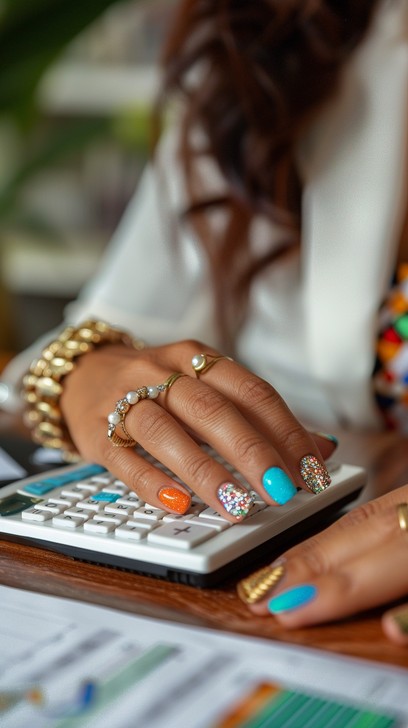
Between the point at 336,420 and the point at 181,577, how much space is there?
0.55 metres

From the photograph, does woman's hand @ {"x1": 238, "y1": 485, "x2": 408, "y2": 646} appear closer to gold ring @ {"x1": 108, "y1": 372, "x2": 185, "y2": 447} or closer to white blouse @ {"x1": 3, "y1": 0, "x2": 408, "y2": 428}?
gold ring @ {"x1": 108, "y1": 372, "x2": 185, "y2": 447}

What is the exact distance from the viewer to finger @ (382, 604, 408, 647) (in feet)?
1.13

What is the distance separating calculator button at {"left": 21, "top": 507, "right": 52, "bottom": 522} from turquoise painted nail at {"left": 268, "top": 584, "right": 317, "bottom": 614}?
0.14 metres

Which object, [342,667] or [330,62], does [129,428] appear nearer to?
[342,667]

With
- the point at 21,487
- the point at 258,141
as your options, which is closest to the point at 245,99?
the point at 258,141

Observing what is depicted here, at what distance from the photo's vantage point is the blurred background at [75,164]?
1.58 meters

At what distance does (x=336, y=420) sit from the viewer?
931 millimetres

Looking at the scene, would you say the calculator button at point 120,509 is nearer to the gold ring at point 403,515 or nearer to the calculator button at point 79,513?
the calculator button at point 79,513

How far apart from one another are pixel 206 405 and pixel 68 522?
0.32ft

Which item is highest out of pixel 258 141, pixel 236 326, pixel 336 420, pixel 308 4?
pixel 308 4

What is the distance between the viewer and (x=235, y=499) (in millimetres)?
423

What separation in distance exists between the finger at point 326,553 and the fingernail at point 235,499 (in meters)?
0.03

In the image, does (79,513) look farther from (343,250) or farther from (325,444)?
(343,250)

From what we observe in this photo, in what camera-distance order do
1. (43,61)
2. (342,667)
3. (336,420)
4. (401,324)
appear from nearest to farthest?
(342,667)
(401,324)
(336,420)
(43,61)
